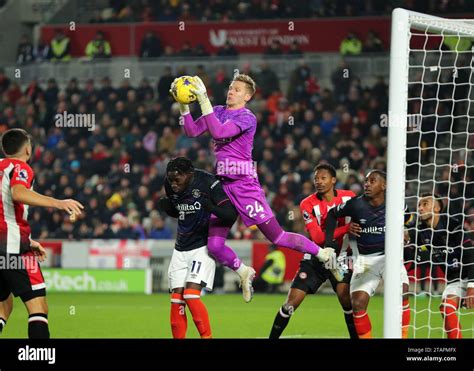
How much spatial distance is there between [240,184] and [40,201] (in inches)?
82.9

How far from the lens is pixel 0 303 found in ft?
26.0

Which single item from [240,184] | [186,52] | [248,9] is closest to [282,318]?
[240,184]

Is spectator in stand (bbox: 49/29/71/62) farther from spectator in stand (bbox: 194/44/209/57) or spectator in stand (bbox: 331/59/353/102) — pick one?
spectator in stand (bbox: 331/59/353/102)

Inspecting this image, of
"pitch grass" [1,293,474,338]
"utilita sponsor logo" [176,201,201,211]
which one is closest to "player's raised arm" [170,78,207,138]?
"utilita sponsor logo" [176,201,201,211]

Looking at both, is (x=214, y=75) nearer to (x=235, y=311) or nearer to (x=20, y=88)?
(x=20, y=88)

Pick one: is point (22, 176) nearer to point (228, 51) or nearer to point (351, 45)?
point (351, 45)

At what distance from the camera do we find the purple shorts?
8.45 m

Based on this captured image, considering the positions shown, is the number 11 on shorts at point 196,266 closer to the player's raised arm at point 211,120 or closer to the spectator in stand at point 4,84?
the player's raised arm at point 211,120

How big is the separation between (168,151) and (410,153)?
18.2 ft

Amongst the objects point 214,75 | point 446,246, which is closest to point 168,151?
point 214,75
